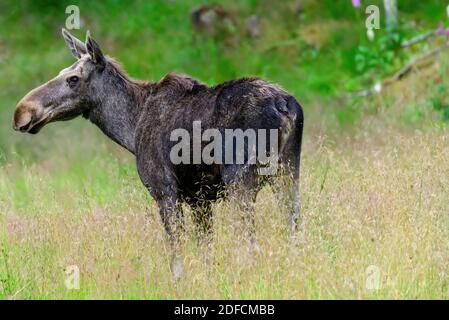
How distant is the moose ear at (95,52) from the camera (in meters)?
9.00

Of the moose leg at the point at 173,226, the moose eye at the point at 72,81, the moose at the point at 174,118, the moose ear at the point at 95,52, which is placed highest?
the moose ear at the point at 95,52

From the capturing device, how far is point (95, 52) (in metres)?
9.11

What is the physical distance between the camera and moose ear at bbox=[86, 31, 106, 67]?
9.00 m

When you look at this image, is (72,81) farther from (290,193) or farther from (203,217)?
(290,193)

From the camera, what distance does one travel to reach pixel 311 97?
16.1 m

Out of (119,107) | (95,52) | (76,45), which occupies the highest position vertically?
(76,45)

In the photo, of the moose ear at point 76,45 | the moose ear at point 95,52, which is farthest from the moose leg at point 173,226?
the moose ear at point 76,45

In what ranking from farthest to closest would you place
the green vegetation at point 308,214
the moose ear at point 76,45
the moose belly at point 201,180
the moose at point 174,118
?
the moose ear at point 76,45, the moose belly at point 201,180, the moose at point 174,118, the green vegetation at point 308,214

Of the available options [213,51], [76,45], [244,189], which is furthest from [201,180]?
[213,51]

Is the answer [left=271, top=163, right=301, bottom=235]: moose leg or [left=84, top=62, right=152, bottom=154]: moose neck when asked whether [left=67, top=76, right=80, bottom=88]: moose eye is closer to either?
[left=84, top=62, right=152, bottom=154]: moose neck

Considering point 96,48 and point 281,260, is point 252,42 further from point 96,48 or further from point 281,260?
point 281,260

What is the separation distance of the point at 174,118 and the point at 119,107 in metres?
0.73

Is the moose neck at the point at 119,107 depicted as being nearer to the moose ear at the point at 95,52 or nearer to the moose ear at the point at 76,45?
the moose ear at the point at 95,52

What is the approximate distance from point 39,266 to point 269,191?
236cm
